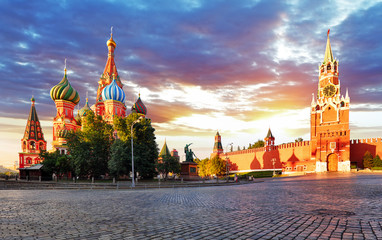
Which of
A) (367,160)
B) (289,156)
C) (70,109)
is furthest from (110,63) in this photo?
(367,160)

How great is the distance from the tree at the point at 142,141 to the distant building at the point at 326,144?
1599 inches

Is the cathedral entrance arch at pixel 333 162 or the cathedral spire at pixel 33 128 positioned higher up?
the cathedral spire at pixel 33 128

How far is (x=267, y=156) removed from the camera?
7544cm

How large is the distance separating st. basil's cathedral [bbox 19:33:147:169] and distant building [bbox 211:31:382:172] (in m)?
42.6

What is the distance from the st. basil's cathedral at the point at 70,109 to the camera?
56844 millimetres

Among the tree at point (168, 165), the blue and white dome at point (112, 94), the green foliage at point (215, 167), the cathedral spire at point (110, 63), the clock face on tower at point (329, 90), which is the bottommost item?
the green foliage at point (215, 167)

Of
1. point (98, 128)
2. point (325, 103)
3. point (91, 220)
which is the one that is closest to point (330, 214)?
point (91, 220)

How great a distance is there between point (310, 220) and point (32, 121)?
276ft

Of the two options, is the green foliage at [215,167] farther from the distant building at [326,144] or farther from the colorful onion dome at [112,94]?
the colorful onion dome at [112,94]

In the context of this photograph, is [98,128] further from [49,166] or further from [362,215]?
[362,215]

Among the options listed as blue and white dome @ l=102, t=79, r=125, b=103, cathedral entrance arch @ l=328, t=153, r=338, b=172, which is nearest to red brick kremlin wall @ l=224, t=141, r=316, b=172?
cathedral entrance arch @ l=328, t=153, r=338, b=172

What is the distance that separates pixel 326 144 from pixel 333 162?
483cm

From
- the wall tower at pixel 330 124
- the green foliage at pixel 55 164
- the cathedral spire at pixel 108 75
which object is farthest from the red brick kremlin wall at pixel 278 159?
the green foliage at pixel 55 164

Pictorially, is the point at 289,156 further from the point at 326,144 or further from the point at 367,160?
the point at 367,160
